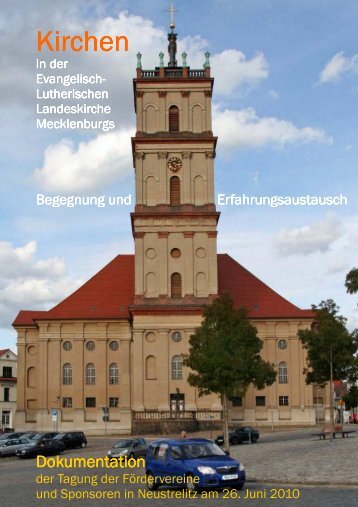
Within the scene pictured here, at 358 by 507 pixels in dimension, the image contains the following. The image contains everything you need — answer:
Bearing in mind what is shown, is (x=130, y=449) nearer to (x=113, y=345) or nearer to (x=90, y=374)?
(x=90, y=374)

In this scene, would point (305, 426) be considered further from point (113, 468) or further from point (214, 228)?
point (113, 468)

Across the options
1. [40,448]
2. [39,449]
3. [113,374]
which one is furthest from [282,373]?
[39,449]

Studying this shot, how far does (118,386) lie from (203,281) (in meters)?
13.2

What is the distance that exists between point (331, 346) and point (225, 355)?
22.9ft

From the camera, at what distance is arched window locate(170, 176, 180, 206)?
251ft

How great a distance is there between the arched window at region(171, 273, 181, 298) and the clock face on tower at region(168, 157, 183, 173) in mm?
9617

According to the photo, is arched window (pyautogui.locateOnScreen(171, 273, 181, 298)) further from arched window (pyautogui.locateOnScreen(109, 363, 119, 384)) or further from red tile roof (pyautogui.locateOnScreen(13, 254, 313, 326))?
arched window (pyautogui.locateOnScreen(109, 363, 119, 384))

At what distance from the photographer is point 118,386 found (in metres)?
79.4

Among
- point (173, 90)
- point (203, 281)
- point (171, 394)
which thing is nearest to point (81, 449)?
point (171, 394)

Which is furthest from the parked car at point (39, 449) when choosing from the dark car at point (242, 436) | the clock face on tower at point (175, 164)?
the clock face on tower at point (175, 164)

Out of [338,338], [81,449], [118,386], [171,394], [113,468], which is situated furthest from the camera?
[118,386]

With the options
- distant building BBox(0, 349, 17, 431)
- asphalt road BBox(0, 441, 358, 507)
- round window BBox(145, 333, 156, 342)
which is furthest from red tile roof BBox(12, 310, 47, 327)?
asphalt road BBox(0, 441, 358, 507)

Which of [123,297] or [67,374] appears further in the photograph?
[123,297]

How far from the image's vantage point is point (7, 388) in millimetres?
116062
